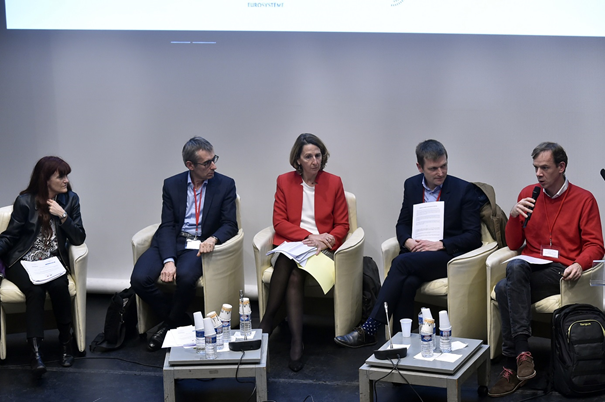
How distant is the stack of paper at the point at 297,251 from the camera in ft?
13.7

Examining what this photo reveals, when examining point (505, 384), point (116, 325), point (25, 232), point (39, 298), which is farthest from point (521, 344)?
point (25, 232)

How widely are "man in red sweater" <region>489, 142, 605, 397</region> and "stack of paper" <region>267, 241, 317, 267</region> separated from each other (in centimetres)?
115

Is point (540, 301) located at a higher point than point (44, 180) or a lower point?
lower

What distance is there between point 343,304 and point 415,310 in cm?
49

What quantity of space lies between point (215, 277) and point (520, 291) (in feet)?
6.17

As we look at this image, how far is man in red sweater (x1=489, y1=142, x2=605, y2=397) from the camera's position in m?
3.66

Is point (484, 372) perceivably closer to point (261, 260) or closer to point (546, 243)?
point (546, 243)

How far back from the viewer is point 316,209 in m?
4.52

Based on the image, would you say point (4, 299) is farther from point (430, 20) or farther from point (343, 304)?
point (430, 20)

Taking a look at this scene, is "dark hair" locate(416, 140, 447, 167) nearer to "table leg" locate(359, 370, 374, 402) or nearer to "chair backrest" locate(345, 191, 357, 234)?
"chair backrest" locate(345, 191, 357, 234)

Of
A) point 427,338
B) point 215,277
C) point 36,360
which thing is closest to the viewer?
point 427,338

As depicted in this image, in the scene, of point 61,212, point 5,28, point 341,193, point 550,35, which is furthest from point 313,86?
point 5,28

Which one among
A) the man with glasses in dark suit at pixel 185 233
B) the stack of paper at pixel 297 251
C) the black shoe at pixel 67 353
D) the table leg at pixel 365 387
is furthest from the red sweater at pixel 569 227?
the black shoe at pixel 67 353

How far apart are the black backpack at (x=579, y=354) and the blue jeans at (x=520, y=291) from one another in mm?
254
